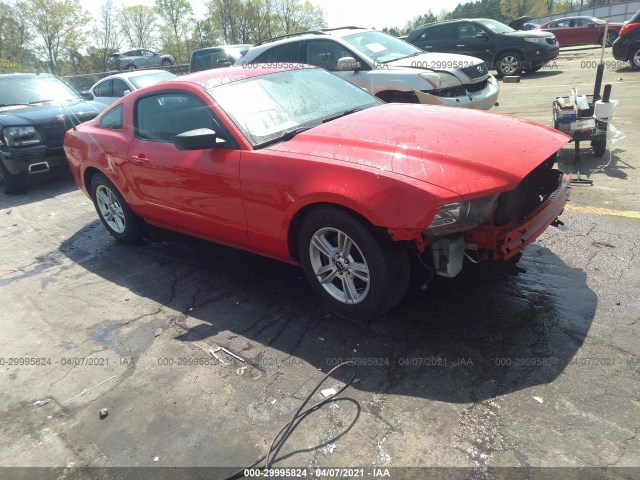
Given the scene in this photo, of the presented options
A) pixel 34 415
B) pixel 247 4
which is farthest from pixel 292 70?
pixel 247 4

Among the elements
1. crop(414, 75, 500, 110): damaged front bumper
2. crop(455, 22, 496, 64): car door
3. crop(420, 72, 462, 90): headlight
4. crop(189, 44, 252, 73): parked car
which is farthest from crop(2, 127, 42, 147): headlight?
crop(455, 22, 496, 64): car door

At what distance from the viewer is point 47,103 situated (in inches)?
322

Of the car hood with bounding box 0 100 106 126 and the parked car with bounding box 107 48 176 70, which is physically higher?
the parked car with bounding box 107 48 176 70

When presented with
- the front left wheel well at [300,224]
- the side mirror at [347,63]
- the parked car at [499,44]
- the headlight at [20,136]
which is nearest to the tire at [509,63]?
the parked car at [499,44]

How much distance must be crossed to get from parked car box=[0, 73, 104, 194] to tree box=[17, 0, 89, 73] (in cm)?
3650

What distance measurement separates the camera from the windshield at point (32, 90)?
8148 millimetres

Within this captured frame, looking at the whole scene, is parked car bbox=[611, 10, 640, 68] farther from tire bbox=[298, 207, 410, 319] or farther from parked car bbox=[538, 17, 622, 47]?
tire bbox=[298, 207, 410, 319]

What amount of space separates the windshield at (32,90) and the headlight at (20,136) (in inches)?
46.8

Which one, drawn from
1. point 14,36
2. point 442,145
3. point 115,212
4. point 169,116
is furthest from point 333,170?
point 14,36

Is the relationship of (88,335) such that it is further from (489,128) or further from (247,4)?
(247,4)

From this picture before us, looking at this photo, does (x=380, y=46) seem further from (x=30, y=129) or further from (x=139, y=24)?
(x=139, y=24)

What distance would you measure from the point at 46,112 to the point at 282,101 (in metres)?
5.58

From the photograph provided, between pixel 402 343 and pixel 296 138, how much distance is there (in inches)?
63.8

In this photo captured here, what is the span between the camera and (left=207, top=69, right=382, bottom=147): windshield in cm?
365
